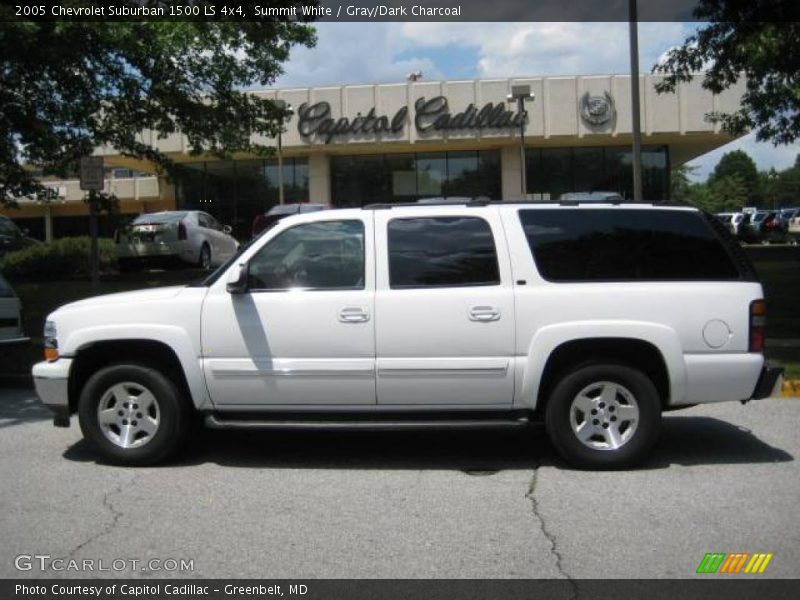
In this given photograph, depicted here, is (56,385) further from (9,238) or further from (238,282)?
(9,238)

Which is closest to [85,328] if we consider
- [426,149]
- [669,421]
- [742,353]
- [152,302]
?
[152,302]

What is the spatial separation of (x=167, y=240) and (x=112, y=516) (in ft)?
46.4

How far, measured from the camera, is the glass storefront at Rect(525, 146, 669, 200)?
34.7 metres

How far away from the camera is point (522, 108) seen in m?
26.7

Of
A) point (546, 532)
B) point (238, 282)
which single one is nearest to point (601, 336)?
point (546, 532)

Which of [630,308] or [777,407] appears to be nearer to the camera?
[630,308]

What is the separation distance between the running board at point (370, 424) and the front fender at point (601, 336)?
362 millimetres

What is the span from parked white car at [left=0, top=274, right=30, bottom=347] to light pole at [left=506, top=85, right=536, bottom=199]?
17.7 meters

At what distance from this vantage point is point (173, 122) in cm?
1532

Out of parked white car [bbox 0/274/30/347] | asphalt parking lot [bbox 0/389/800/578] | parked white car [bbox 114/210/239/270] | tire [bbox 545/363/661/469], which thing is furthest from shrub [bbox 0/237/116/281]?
tire [bbox 545/363/661/469]

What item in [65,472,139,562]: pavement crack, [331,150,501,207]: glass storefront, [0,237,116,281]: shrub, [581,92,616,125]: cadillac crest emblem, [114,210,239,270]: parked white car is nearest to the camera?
[65,472,139,562]: pavement crack

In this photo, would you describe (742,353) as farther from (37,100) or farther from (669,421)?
(37,100)

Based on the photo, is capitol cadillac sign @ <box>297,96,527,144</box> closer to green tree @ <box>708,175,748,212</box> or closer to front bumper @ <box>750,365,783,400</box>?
front bumper @ <box>750,365,783,400</box>

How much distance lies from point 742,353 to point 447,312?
2150 mm
